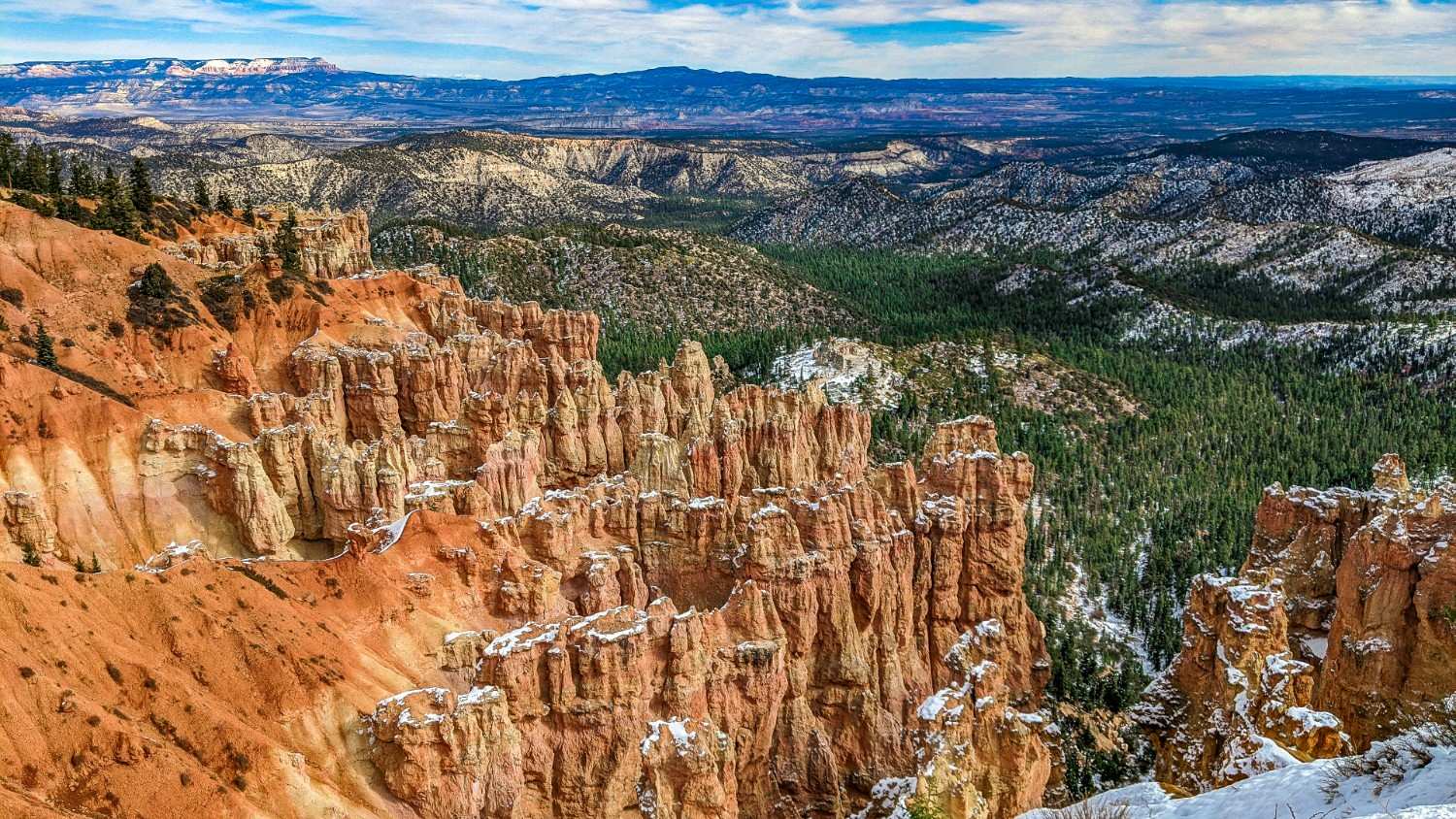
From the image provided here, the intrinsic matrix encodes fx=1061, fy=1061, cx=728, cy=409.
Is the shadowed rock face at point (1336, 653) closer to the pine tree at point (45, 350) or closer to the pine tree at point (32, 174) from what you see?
the pine tree at point (45, 350)

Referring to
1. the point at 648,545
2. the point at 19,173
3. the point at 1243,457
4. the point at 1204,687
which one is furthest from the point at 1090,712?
the point at 19,173

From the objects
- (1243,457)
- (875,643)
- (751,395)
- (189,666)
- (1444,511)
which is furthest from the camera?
(1243,457)

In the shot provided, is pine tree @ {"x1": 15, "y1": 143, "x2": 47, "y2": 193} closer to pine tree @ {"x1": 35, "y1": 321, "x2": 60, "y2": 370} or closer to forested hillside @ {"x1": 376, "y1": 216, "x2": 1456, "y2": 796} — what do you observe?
pine tree @ {"x1": 35, "y1": 321, "x2": 60, "y2": 370}

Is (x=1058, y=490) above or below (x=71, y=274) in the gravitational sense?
below

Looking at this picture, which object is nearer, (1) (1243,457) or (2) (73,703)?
(2) (73,703)

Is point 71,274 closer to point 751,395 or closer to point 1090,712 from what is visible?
point 751,395

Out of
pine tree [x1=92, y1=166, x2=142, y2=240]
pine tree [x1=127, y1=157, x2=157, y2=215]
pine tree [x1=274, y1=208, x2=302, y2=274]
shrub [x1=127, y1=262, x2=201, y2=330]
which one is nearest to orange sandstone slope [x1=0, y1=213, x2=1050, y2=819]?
shrub [x1=127, y1=262, x2=201, y2=330]
